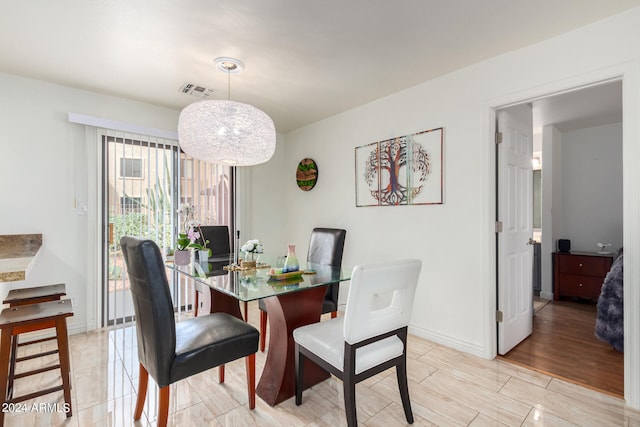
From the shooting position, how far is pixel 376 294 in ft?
5.06

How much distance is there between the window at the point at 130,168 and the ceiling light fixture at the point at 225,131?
1.24 metres

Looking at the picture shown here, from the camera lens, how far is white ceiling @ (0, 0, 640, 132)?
71.1 inches

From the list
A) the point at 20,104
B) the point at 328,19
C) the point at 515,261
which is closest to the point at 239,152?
the point at 328,19

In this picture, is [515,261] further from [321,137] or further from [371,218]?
[321,137]

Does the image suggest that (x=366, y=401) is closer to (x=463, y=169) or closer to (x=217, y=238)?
(x=463, y=169)

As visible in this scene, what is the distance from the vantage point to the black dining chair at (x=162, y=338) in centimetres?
140

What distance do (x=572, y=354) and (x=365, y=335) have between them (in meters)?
2.19

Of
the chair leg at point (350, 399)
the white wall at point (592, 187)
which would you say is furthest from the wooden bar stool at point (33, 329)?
the white wall at point (592, 187)

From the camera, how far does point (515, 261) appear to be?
271cm

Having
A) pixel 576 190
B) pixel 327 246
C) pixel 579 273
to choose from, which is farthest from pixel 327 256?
pixel 576 190

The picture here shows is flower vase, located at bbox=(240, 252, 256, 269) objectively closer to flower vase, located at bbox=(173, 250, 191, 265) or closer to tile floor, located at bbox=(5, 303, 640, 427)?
flower vase, located at bbox=(173, 250, 191, 265)

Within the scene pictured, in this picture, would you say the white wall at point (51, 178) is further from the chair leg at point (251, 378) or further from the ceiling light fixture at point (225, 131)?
the chair leg at point (251, 378)

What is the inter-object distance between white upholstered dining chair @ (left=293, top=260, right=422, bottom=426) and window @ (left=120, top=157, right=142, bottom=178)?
2.50 m

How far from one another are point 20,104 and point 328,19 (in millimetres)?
2797
